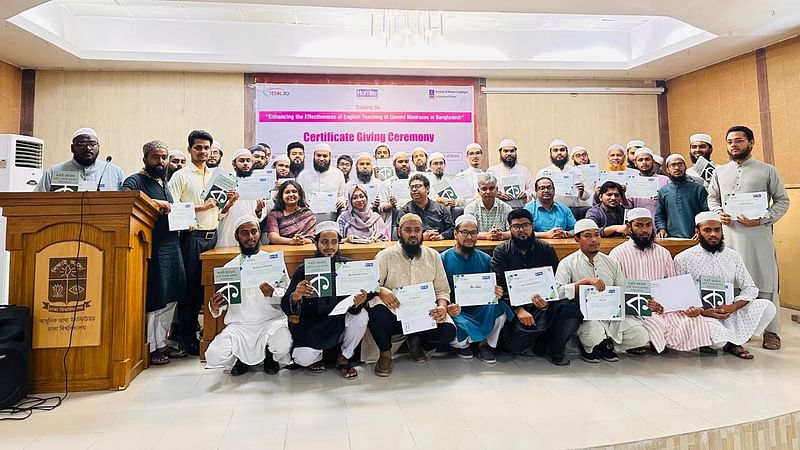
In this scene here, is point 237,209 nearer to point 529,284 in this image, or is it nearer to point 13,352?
point 13,352

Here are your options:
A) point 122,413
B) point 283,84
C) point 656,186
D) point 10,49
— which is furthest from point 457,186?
point 10,49

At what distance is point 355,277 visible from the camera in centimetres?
310

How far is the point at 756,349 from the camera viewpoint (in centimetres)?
362

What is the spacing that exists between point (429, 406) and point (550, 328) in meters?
1.25

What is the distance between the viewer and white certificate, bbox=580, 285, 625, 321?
10.6 feet

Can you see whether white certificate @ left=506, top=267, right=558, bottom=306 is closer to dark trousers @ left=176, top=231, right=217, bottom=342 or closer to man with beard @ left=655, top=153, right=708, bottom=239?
man with beard @ left=655, top=153, right=708, bottom=239

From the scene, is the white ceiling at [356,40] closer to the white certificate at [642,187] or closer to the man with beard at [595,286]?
the white certificate at [642,187]

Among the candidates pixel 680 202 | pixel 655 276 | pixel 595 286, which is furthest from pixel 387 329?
pixel 680 202

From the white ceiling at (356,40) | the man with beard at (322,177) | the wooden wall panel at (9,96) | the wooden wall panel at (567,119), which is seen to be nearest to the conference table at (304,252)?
the man with beard at (322,177)

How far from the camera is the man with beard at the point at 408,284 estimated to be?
3135 millimetres

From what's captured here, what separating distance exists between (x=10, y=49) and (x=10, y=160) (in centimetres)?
154

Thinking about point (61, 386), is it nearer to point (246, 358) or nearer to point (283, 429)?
point (246, 358)

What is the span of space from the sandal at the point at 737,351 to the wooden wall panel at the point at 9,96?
8.34 meters

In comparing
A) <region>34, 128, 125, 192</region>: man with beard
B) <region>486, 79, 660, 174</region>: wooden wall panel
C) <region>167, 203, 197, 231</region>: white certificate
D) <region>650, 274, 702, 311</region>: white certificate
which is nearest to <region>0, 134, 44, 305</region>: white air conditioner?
<region>34, 128, 125, 192</region>: man with beard
